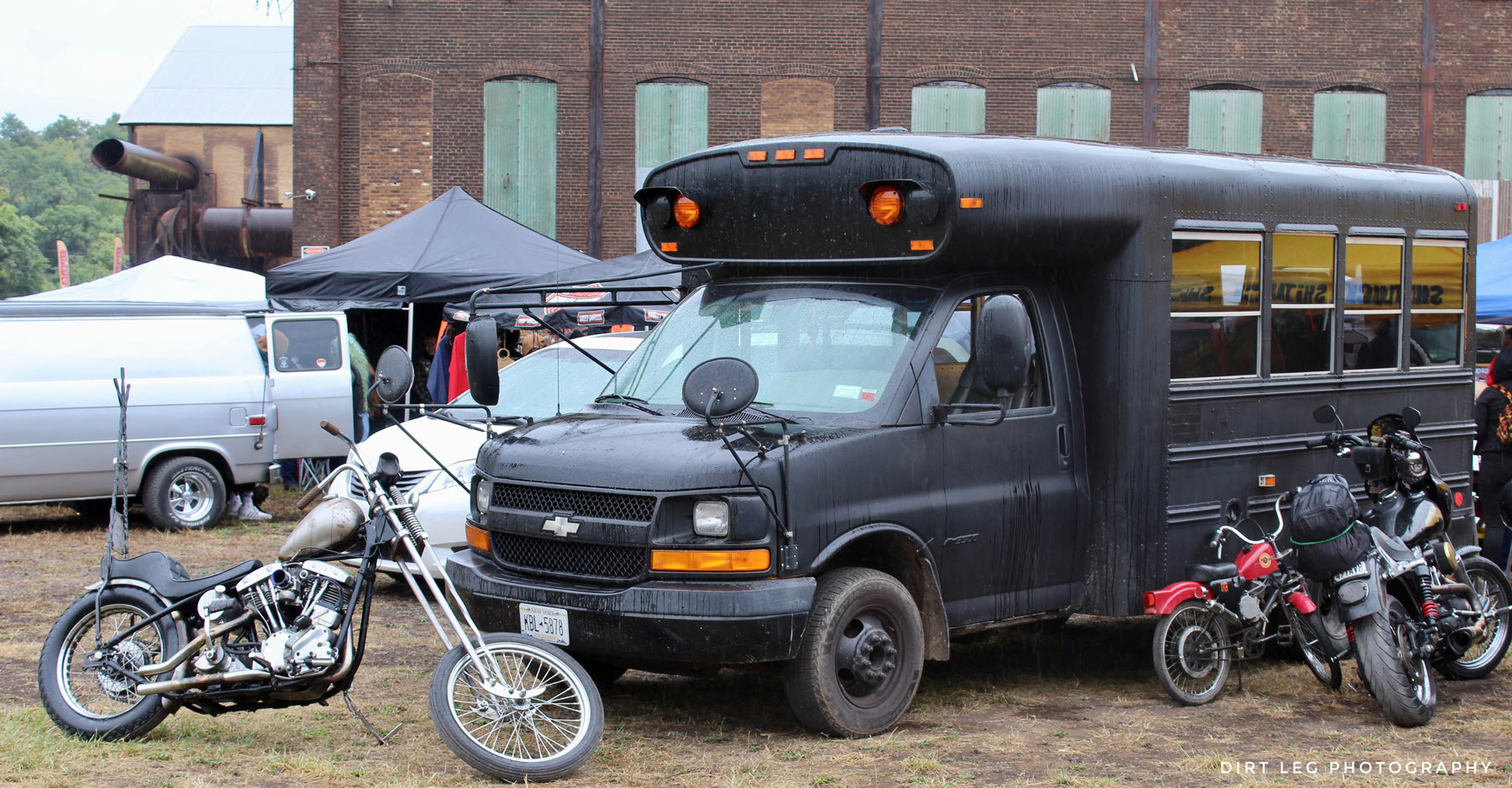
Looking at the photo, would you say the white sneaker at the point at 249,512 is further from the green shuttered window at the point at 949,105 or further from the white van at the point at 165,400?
the green shuttered window at the point at 949,105

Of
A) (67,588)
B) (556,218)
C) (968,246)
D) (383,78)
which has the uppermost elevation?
(383,78)

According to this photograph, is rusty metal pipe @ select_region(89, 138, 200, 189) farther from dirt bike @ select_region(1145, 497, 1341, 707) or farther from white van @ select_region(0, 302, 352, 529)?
dirt bike @ select_region(1145, 497, 1341, 707)

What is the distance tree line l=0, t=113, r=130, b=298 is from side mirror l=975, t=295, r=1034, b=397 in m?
66.5

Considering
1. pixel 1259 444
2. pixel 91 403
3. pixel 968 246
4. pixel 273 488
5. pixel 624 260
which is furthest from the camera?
pixel 273 488

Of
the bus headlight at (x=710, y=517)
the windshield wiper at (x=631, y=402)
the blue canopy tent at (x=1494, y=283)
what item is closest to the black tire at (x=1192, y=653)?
the bus headlight at (x=710, y=517)

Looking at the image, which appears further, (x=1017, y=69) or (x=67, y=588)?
(x=1017, y=69)

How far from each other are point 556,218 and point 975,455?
72.6 feet

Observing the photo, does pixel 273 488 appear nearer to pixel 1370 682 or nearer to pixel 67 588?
pixel 67 588

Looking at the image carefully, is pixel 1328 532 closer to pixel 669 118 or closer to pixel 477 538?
pixel 477 538

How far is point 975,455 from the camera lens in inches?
249

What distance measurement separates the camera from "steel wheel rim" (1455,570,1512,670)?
23.9 feet

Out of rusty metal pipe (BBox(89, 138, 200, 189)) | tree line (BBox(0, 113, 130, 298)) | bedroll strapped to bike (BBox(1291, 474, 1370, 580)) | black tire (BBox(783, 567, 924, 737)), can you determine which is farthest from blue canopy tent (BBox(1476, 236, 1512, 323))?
tree line (BBox(0, 113, 130, 298))

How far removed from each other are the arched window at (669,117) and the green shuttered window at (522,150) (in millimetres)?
1736

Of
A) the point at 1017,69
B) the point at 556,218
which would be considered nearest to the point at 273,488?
the point at 556,218
